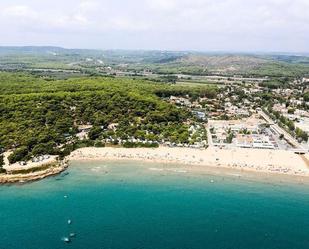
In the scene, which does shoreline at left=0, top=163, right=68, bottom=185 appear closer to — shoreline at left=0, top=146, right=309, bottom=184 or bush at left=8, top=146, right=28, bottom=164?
shoreline at left=0, top=146, right=309, bottom=184

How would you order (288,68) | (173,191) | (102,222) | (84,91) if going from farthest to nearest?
1. (288,68)
2. (84,91)
3. (173,191)
4. (102,222)

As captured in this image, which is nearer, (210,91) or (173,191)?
(173,191)

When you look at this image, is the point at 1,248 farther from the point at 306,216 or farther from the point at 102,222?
the point at 306,216

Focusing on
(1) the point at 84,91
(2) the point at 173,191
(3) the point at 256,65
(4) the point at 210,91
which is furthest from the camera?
(3) the point at 256,65

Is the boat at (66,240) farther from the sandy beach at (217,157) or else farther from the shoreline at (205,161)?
the sandy beach at (217,157)

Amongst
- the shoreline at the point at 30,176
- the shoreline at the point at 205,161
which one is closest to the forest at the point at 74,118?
the shoreline at the point at 205,161

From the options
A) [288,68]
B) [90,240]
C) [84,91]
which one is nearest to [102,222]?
[90,240]

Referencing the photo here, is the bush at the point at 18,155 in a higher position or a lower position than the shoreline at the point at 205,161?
higher
